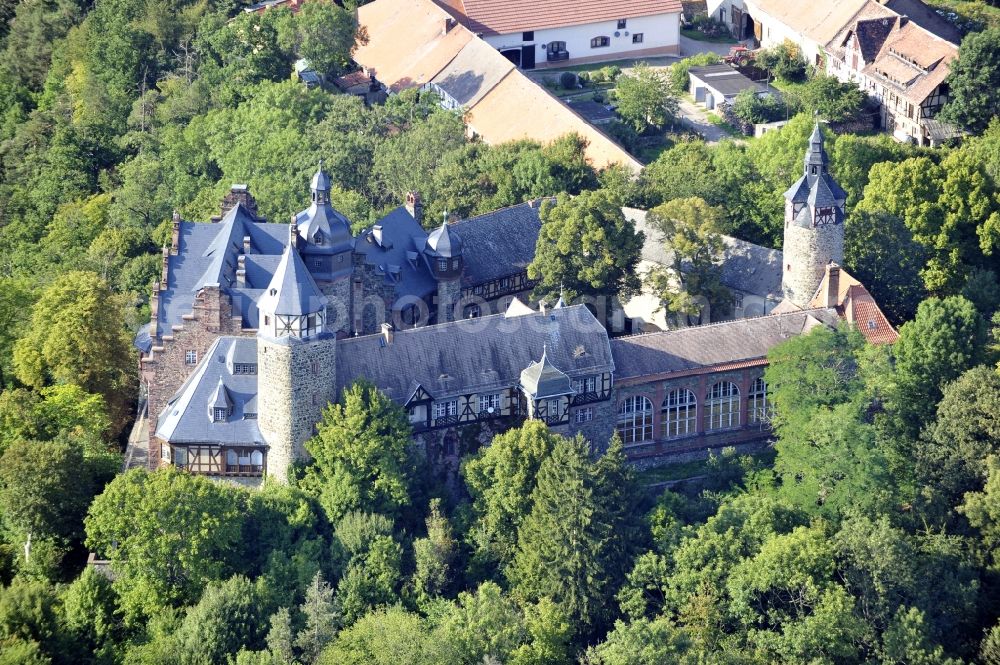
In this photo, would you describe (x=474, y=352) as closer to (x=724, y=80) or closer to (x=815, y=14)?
(x=724, y=80)

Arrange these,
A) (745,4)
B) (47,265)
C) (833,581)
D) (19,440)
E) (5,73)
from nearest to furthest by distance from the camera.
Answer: (833,581)
(19,440)
(47,265)
(745,4)
(5,73)

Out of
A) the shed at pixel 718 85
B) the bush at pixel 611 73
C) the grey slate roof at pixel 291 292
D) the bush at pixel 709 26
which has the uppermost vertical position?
the bush at pixel 709 26

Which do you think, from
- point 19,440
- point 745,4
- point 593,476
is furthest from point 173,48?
point 593,476

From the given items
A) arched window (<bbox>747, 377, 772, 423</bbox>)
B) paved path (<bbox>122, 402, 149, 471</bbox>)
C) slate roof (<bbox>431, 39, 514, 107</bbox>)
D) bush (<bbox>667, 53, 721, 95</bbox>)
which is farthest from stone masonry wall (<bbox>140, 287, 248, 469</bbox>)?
bush (<bbox>667, 53, 721, 95</bbox>)

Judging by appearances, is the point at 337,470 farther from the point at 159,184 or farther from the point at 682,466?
the point at 159,184

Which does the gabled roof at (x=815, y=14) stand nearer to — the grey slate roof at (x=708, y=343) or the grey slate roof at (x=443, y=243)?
the grey slate roof at (x=443, y=243)

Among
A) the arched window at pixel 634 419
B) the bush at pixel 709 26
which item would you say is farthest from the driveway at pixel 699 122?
the arched window at pixel 634 419
